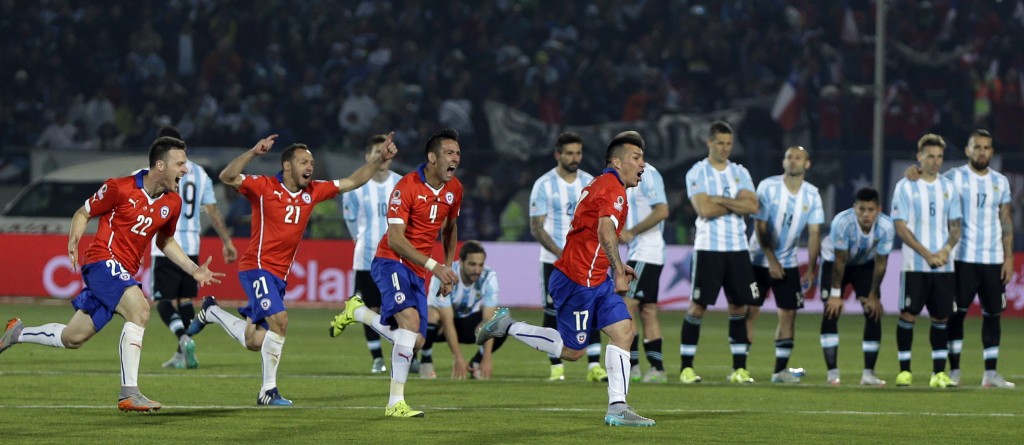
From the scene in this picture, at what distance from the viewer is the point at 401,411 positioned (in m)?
9.56

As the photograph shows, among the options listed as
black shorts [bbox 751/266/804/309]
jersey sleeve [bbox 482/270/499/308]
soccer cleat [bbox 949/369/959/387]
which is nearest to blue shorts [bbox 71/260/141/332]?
jersey sleeve [bbox 482/270/499/308]

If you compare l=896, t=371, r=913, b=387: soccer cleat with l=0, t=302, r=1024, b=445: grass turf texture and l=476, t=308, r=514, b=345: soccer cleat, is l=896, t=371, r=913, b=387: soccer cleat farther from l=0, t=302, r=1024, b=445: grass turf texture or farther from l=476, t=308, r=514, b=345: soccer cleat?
l=476, t=308, r=514, b=345: soccer cleat

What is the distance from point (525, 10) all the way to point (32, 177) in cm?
1043

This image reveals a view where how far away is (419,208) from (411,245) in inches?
10.3

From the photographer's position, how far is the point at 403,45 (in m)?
28.8

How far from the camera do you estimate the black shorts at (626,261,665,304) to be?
12672 mm

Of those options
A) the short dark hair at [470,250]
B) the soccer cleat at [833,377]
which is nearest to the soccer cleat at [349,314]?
the short dark hair at [470,250]

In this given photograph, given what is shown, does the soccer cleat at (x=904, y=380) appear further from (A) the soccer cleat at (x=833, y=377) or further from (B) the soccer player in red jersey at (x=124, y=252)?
(B) the soccer player in red jersey at (x=124, y=252)

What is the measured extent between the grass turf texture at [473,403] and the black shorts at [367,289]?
631 mm

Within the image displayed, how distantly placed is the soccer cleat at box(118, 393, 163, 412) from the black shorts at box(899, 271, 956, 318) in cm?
637

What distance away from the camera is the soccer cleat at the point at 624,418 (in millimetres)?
9203

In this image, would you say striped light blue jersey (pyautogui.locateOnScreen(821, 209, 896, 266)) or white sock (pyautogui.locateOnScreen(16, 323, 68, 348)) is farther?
striped light blue jersey (pyautogui.locateOnScreen(821, 209, 896, 266))

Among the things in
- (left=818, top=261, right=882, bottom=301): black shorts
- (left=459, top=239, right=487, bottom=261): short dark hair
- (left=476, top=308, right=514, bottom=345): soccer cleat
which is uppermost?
(left=459, top=239, right=487, bottom=261): short dark hair

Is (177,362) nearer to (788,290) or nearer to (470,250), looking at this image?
(470,250)
